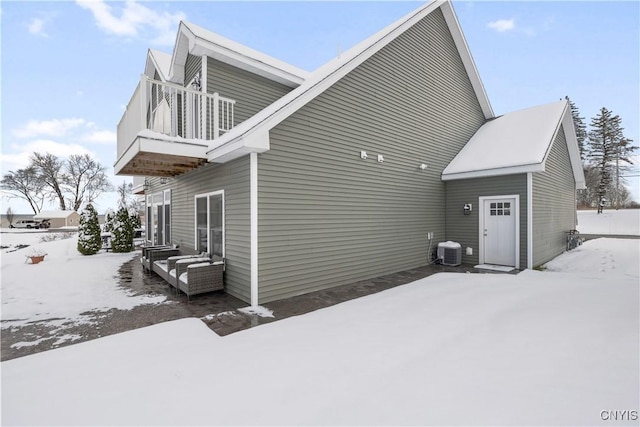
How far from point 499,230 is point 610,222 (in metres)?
22.2

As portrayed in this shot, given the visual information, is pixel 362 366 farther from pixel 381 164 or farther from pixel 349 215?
pixel 381 164

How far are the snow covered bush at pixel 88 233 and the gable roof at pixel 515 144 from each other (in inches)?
526

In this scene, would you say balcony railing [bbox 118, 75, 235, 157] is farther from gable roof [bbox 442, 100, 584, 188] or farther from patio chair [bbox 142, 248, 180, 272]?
gable roof [bbox 442, 100, 584, 188]

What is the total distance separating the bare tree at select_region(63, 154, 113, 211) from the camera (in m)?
37.6

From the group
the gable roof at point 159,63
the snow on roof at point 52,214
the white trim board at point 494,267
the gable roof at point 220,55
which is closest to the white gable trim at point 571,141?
the white trim board at point 494,267

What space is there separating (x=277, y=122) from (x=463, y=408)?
4695 mm

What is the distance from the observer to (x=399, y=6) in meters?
10.4

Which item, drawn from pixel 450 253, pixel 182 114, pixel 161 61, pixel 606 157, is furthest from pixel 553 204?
pixel 606 157

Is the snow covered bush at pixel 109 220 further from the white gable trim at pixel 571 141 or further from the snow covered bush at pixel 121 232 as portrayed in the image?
the white gable trim at pixel 571 141

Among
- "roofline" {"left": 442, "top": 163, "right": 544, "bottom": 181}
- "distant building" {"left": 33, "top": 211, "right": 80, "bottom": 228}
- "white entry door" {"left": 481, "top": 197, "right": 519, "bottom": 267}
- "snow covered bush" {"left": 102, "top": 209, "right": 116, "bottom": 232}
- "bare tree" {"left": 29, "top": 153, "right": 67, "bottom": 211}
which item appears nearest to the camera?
"roofline" {"left": 442, "top": 163, "right": 544, "bottom": 181}

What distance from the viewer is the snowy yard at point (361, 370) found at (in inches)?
87.3

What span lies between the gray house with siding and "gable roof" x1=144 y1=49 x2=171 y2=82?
0.37 feet

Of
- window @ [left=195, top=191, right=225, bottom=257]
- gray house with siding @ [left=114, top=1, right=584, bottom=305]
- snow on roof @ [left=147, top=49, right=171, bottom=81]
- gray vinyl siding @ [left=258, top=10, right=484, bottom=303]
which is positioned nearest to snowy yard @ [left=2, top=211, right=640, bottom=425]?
gray vinyl siding @ [left=258, top=10, right=484, bottom=303]

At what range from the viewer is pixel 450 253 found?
337 inches
